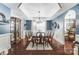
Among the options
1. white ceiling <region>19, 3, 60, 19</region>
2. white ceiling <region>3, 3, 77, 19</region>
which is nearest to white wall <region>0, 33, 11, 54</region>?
white ceiling <region>3, 3, 77, 19</region>

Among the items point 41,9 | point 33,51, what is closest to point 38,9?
point 41,9

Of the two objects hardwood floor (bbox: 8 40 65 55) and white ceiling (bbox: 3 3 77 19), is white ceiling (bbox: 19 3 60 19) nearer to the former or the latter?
white ceiling (bbox: 3 3 77 19)

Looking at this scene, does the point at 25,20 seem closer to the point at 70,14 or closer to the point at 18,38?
the point at 18,38

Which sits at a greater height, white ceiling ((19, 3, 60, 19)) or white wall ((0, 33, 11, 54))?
white ceiling ((19, 3, 60, 19))

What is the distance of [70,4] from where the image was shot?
2.78 m

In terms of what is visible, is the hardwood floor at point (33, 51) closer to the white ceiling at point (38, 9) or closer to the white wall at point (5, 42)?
the white wall at point (5, 42)

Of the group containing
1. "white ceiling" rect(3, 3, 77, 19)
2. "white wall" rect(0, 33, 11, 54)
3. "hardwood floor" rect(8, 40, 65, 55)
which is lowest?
"hardwood floor" rect(8, 40, 65, 55)

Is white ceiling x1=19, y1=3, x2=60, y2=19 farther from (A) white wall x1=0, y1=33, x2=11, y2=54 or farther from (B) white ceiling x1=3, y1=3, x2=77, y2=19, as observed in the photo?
(A) white wall x1=0, y1=33, x2=11, y2=54

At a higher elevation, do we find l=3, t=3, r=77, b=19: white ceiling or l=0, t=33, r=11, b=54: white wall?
l=3, t=3, r=77, b=19: white ceiling

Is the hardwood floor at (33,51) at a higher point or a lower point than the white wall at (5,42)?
lower

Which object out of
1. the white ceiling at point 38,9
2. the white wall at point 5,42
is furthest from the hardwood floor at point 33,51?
the white ceiling at point 38,9

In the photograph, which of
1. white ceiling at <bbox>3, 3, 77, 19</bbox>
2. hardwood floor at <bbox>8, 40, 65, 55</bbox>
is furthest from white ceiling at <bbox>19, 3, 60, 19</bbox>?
hardwood floor at <bbox>8, 40, 65, 55</bbox>
